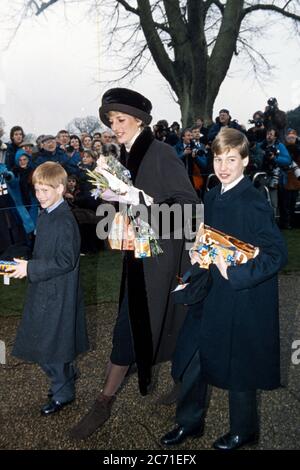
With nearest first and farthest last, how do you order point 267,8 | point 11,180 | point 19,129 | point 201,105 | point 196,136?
point 11,180, point 19,129, point 196,136, point 201,105, point 267,8

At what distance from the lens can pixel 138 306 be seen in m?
3.22

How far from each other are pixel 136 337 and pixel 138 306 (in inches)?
6.9

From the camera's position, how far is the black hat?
127 inches

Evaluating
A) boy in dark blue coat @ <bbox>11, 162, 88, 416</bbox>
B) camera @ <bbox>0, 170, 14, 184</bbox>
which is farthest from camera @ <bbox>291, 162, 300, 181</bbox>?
boy in dark blue coat @ <bbox>11, 162, 88, 416</bbox>

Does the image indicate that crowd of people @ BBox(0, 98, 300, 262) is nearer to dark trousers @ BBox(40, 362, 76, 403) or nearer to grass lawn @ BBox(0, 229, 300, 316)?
grass lawn @ BBox(0, 229, 300, 316)

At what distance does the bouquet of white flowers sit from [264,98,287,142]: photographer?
23.5ft

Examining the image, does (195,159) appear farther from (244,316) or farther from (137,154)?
(244,316)

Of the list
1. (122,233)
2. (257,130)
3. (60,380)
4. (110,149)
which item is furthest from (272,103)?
(60,380)

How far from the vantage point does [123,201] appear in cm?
314

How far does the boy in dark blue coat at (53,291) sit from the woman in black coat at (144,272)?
0.31m

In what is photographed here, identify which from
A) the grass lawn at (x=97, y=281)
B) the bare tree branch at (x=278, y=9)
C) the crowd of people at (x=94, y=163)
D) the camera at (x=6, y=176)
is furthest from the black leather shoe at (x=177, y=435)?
the bare tree branch at (x=278, y=9)
